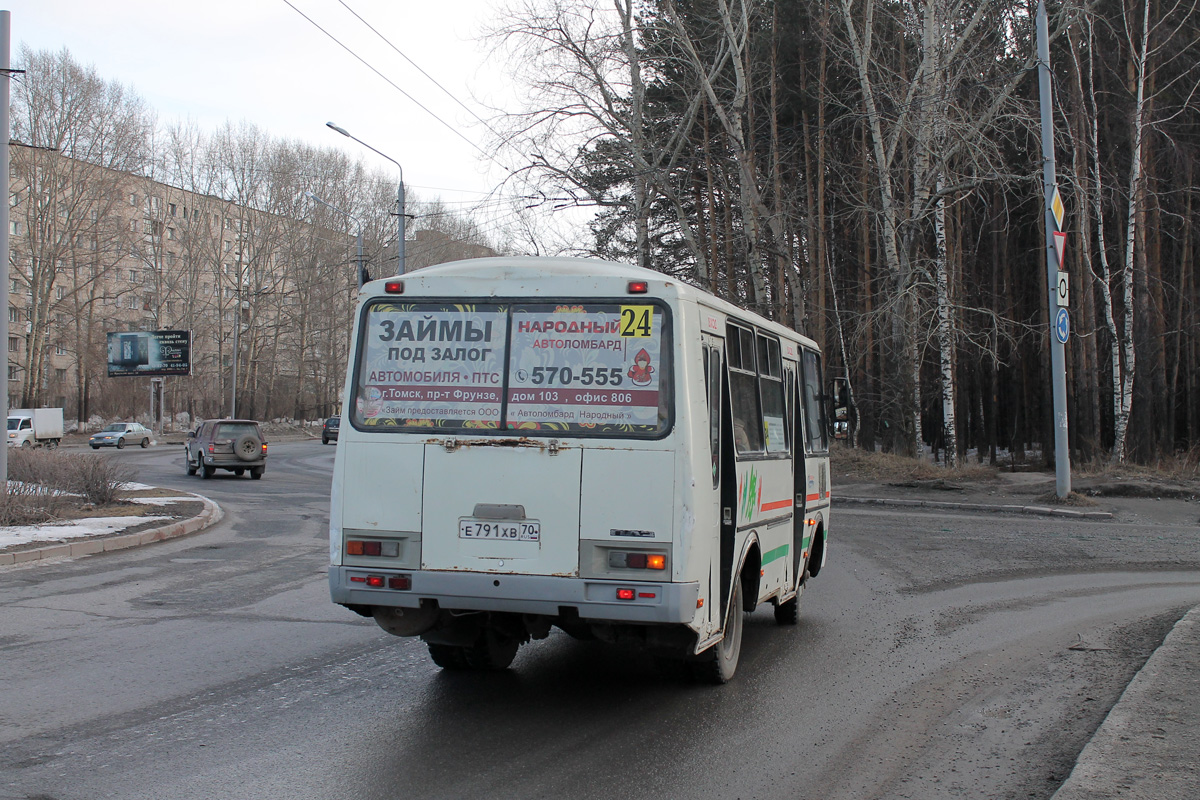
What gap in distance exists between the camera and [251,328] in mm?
71000

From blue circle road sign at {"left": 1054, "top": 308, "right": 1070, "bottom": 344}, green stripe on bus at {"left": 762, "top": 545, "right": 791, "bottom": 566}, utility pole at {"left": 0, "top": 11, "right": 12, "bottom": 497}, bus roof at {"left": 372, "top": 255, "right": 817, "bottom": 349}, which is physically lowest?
green stripe on bus at {"left": 762, "top": 545, "right": 791, "bottom": 566}

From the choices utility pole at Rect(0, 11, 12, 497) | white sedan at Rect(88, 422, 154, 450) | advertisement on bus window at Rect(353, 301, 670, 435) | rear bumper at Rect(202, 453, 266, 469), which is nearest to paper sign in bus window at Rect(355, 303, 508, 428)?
advertisement on bus window at Rect(353, 301, 670, 435)

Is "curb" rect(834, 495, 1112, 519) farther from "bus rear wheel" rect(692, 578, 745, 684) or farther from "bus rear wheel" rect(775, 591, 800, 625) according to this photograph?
"bus rear wheel" rect(692, 578, 745, 684)

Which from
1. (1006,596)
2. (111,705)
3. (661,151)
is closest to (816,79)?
(661,151)

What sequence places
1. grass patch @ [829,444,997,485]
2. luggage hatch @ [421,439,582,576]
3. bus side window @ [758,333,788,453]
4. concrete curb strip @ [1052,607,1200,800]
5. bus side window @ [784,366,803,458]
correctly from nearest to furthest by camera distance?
concrete curb strip @ [1052,607,1200,800] < luggage hatch @ [421,439,582,576] < bus side window @ [758,333,788,453] < bus side window @ [784,366,803,458] < grass patch @ [829,444,997,485]

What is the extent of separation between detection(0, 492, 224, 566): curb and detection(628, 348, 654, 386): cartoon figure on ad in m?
9.53

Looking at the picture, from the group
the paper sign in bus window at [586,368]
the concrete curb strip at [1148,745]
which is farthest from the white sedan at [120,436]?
the concrete curb strip at [1148,745]

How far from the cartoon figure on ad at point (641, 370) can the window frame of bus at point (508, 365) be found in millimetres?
70

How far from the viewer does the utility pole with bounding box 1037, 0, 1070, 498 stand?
1898 centimetres

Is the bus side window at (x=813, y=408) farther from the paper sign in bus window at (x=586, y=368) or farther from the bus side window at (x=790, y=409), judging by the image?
the paper sign in bus window at (x=586, y=368)

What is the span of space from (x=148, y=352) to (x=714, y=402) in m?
60.3

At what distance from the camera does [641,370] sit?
5.69 metres

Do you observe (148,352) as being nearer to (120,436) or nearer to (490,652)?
(120,436)

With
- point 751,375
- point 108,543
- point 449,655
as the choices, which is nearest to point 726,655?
point 449,655
